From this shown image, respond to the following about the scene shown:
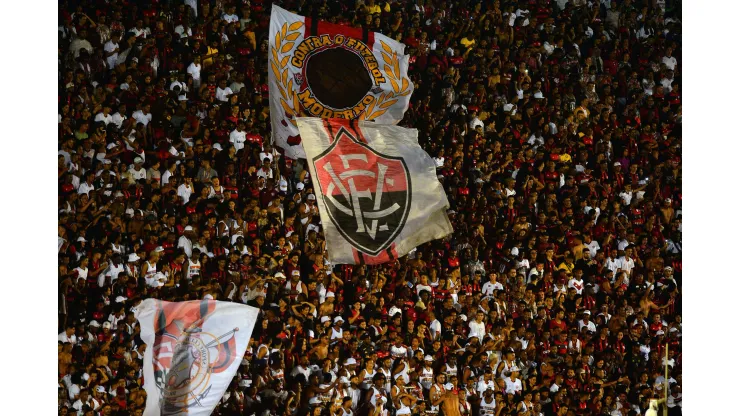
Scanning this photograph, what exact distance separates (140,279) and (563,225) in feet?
18.1

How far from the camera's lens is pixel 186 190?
12.3 m

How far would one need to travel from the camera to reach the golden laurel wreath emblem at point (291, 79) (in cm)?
1139


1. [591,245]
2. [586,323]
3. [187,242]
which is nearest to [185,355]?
[187,242]

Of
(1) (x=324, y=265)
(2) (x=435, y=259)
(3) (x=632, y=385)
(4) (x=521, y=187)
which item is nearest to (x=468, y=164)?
(4) (x=521, y=187)

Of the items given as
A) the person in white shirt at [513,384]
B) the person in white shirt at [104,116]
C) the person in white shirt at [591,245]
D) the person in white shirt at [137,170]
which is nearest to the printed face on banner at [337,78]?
the person in white shirt at [137,170]

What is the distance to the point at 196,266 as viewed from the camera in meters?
11.8

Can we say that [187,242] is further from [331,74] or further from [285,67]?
[331,74]

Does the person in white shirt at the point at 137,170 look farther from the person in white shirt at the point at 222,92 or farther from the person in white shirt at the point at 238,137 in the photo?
the person in white shirt at the point at 222,92

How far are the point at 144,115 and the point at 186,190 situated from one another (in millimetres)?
1134

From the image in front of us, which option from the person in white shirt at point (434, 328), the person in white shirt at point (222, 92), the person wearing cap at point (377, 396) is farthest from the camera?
the person in white shirt at point (222, 92)

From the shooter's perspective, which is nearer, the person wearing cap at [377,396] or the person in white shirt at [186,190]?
the person wearing cap at [377,396]

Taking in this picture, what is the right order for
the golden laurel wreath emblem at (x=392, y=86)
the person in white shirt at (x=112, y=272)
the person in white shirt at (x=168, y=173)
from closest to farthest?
the person in white shirt at (x=112, y=272), the golden laurel wreath emblem at (x=392, y=86), the person in white shirt at (x=168, y=173)

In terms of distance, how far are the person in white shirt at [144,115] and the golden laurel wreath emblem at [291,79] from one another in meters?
2.11

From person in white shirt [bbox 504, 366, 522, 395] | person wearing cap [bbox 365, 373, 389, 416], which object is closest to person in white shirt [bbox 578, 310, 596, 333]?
person in white shirt [bbox 504, 366, 522, 395]
